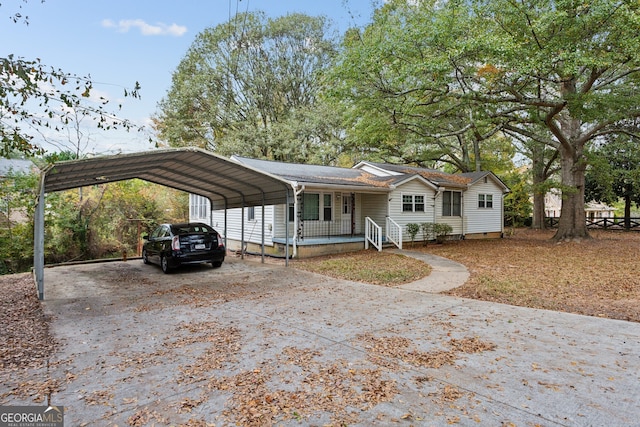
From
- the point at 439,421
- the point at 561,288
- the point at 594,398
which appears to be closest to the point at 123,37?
the point at 439,421

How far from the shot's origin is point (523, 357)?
4.10m

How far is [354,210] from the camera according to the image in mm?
16656

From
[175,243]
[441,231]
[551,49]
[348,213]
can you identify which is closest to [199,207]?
[348,213]

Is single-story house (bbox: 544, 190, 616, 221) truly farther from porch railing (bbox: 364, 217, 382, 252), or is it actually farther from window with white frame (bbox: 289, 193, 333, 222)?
window with white frame (bbox: 289, 193, 333, 222)

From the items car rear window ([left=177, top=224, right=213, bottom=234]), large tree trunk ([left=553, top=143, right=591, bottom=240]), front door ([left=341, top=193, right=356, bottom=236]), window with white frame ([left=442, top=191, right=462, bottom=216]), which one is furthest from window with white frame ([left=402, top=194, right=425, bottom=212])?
car rear window ([left=177, top=224, right=213, bottom=234])

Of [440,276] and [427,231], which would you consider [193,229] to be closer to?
[440,276]

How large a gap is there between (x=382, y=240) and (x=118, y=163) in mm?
10360

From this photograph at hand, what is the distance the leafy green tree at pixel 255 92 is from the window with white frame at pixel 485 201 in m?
10.5

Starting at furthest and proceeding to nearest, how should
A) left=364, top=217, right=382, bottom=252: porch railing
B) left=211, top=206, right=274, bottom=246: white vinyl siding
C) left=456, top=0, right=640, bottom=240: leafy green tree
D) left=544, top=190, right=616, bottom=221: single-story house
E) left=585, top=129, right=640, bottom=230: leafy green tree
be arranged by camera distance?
left=544, top=190, right=616, bottom=221: single-story house < left=585, top=129, right=640, bottom=230: leafy green tree < left=364, top=217, right=382, bottom=252: porch railing < left=211, top=206, right=274, bottom=246: white vinyl siding < left=456, top=0, right=640, bottom=240: leafy green tree

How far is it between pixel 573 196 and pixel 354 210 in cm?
1018

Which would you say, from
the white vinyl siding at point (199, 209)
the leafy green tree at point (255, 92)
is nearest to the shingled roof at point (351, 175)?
the white vinyl siding at point (199, 209)

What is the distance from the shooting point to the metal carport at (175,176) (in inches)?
281

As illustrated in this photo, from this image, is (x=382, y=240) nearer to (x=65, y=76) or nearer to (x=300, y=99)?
(x=65, y=76)

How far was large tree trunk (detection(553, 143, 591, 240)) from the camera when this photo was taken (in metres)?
16.7
